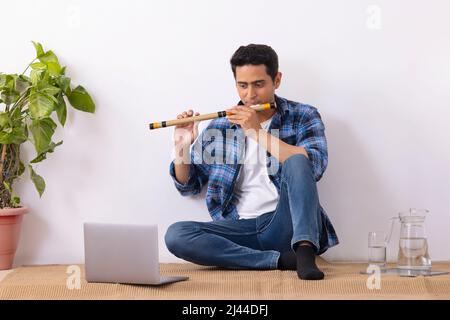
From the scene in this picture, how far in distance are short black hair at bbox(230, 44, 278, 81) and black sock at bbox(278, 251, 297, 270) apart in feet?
2.19

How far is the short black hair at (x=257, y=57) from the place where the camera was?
2.86 metres

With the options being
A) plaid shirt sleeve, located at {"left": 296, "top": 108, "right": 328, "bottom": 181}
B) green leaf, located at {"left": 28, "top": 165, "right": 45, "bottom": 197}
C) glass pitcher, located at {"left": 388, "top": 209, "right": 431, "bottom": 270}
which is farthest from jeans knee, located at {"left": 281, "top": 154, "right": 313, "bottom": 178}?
green leaf, located at {"left": 28, "top": 165, "right": 45, "bottom": 197}

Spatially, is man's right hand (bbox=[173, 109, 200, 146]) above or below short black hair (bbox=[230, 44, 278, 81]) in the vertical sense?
below

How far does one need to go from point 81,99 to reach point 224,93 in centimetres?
57

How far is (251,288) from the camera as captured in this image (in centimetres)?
241

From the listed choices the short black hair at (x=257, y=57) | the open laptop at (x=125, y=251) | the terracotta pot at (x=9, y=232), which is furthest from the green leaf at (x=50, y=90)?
the open laptop at (x=125, y=251)

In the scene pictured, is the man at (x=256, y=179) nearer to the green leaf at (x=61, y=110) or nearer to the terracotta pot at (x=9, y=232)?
the green leaf at (x=61, y=110)

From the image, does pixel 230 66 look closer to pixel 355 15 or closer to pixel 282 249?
pixel 355 15

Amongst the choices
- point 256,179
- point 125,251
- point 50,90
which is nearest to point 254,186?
point 256,179

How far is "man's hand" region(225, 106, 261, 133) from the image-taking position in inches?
109

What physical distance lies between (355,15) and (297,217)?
0.96m

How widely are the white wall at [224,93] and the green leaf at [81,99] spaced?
5cm

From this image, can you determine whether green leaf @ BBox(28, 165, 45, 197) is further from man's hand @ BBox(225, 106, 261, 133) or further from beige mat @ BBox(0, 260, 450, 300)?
man's hand @ BBox(225, 106, 261, 133)

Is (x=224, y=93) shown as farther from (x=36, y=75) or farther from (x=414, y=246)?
(x=414, y=246)
